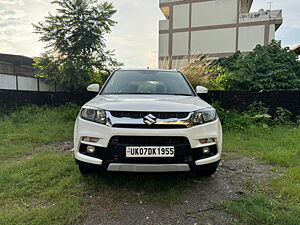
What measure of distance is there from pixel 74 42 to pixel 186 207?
6.86 metres

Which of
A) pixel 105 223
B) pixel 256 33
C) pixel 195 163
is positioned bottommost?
pixel 105 223

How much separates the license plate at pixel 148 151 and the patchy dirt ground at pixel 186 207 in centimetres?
53

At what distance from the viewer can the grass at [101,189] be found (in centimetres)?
179

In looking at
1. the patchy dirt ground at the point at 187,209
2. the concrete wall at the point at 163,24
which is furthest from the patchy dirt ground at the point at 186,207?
the concrete wall at the point at 163,24

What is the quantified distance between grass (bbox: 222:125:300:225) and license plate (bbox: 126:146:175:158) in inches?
31.2

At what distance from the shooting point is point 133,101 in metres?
2.12

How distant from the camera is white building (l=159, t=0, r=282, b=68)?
60.8 feet

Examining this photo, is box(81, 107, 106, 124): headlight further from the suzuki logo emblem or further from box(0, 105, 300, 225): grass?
box(0, 105, 300, 225): grass

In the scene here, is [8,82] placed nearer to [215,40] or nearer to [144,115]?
[144,115]

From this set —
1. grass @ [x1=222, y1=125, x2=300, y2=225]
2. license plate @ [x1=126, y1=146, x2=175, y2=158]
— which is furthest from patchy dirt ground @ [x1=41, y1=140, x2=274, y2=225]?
license plate @ [x1=126, y1=146, x2=175, y2=158]

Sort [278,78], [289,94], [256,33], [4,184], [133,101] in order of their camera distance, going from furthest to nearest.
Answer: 1. [256,33]
2. [278,78]
3. [289,94]
4. [4,184]
5. [133,101]

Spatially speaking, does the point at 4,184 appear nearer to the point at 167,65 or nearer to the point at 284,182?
the point at 284,182

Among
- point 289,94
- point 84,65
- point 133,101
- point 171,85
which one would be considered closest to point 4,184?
point 133,101

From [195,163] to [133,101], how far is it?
87 cm
